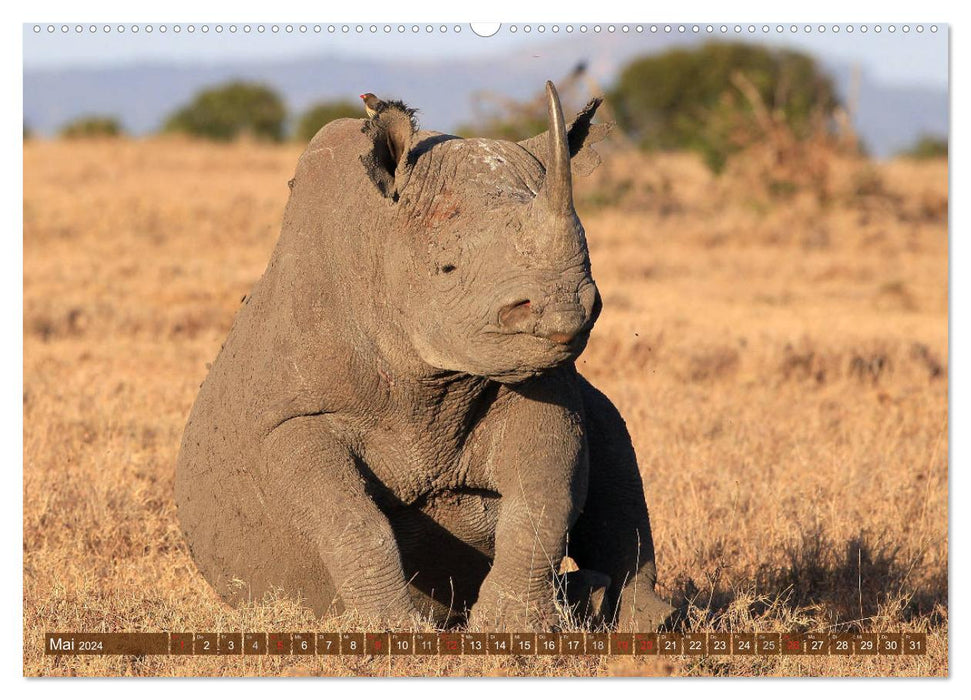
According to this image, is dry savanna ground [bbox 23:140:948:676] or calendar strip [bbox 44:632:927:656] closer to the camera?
calendar strip [bbox 44:632:927:656]

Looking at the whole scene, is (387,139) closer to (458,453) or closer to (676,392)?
(458,453)

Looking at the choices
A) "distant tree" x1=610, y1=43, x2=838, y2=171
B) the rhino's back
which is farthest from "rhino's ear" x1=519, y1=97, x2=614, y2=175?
"distant tree" x1=610, y1=43, x2=838, y2=171

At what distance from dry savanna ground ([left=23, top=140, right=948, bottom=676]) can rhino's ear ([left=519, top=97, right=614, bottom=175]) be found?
133cm

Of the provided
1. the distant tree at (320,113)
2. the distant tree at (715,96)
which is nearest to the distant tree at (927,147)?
the distant tree at (715,96)

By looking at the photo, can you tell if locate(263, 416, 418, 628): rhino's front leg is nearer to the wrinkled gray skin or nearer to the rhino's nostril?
the wrinkled gray skin

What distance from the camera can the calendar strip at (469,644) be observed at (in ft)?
16.1

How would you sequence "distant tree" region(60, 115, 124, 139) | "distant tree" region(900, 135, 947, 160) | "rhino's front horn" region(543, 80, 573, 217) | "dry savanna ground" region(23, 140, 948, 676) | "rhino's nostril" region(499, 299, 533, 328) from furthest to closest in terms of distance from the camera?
"distant tree" region(900, 135, 947, 160) → "distant tree" region(60, 115, 124, 139) → "dry savanna ground" region(23, 140, 948, 676) → "rhino's nostril" region(499, 299, 533, 328) → "rhino's front horn" region(543, 80, 573, 217)

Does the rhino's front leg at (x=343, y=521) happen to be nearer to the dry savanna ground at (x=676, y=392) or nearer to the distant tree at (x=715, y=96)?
the dry savanna ground at (x=676, y=392)

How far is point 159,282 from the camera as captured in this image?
1462cm

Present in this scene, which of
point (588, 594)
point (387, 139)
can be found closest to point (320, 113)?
point (588, 594)

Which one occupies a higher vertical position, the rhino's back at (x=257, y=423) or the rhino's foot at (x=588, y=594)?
the rhino's back at (x=257, y=423)

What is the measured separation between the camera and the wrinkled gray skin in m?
4.56

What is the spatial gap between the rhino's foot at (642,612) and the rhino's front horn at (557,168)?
5.96 feet

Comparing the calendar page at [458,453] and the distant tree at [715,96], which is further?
the distant tree at [715,96]
